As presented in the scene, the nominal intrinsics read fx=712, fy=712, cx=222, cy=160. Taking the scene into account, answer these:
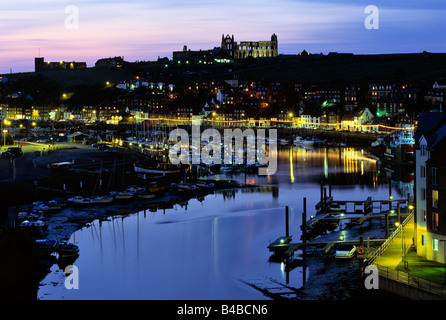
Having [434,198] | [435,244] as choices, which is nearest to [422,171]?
[434,198]

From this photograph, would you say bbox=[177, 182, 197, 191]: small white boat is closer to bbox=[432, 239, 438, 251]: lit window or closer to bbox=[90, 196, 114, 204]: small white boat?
bbox=[90, 196, 114, 204]: small white boat

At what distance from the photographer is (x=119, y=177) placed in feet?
126

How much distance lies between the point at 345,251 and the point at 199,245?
592 centimetres

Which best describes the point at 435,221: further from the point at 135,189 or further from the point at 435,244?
the point at 135,189

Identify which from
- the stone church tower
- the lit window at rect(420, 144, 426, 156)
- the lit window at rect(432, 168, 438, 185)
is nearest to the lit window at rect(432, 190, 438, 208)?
the lit window at rect(432, 168, 438, 185)

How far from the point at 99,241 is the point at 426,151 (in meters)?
12.0

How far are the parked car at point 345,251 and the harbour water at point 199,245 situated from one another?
3.89ft

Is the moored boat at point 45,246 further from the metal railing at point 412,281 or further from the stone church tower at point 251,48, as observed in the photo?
the stone church tower at point 251,48

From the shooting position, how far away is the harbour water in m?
19.1

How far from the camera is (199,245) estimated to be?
2420cm
